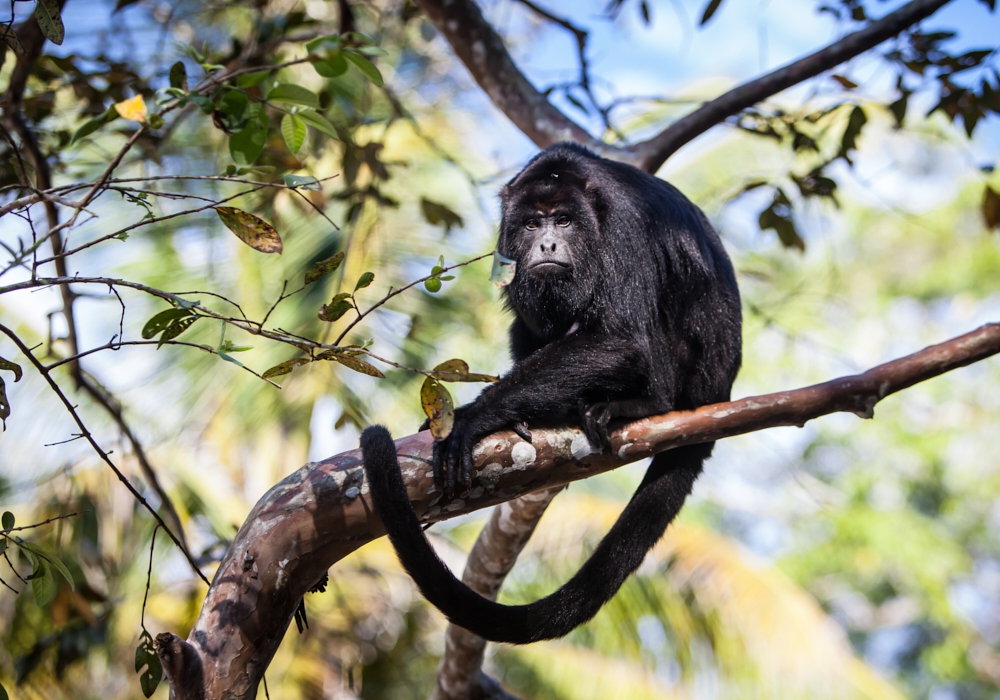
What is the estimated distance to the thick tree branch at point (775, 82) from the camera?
322 centimetres

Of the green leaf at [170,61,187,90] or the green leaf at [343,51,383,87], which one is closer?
the green leaf at [343,51,383,87]

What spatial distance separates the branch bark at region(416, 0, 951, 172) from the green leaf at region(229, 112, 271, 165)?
6.43 ft

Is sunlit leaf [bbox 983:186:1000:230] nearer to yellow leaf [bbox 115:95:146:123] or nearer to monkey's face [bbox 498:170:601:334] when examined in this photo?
monkey's face [bbox 498:170:601:334]

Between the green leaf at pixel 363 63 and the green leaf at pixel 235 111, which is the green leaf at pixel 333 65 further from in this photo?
the green leaf at pixel 235 111

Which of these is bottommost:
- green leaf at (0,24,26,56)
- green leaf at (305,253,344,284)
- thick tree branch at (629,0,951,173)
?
green leaf at (305,253,344,284)

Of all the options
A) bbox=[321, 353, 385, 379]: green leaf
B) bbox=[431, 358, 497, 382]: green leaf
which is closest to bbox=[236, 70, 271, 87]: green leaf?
bbox=[321, 353, 385, 379]: green leaf

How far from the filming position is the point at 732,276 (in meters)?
2.98

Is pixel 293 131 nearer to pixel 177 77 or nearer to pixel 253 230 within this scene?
pixel 253 230

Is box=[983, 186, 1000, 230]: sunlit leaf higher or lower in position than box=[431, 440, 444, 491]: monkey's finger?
higher

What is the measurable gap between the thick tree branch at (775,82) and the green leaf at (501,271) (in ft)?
6.23

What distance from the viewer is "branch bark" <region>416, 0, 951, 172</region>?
10.7 ft

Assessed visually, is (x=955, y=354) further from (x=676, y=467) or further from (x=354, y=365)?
(x=354, y=365)

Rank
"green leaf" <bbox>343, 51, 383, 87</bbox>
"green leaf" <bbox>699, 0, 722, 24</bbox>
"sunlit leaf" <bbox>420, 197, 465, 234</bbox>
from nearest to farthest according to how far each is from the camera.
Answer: "green leaf" <bbox>343, 51, 383, 87</bbox>, "green leaf" <bbox>699, 0, 722, 24</bbox>, "sunlit leaf" <bbox>420, 197, 465, 234</bbox>

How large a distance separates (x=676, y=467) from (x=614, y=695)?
16.0ft
